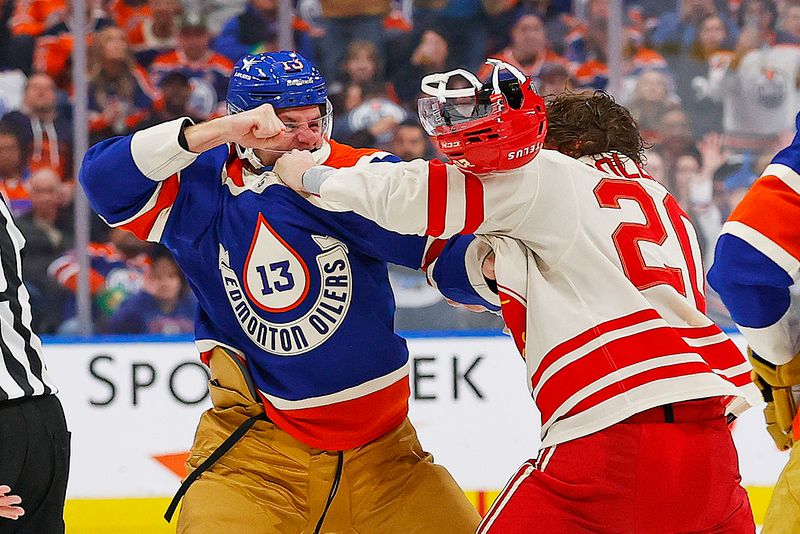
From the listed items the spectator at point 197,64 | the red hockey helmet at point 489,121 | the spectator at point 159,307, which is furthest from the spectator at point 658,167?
the red hockey helmet at point 489,121

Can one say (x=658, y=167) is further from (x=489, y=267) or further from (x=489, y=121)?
(x=489, y=121)

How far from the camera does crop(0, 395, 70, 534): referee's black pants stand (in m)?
2.37

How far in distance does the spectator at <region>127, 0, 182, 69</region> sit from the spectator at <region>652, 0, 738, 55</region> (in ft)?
6.80

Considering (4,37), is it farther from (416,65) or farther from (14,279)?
(14,279)

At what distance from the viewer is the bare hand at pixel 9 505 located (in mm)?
2318

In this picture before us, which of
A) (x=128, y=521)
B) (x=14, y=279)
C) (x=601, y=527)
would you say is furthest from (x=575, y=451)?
(x=128, y=521)

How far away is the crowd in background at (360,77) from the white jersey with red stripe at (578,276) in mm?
3208

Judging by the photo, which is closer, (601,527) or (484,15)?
(601,527)

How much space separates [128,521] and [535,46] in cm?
274

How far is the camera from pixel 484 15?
5.49m

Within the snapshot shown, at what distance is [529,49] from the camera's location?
5.44m

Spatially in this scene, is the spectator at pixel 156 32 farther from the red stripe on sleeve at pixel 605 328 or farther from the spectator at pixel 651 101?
the red stripe on sleeve at pixel 605 328

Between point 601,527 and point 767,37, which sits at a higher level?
point 767,37

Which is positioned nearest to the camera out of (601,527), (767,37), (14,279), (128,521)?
(601,527)
